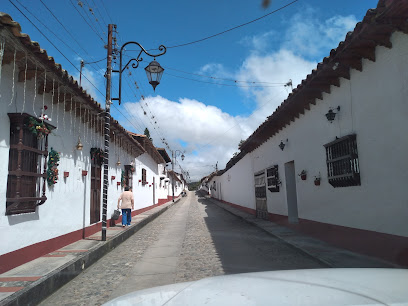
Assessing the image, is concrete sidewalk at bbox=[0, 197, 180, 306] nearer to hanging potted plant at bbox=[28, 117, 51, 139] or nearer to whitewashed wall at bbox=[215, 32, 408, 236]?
hanging potted plant at bbox=[28, 117, 51, 139]

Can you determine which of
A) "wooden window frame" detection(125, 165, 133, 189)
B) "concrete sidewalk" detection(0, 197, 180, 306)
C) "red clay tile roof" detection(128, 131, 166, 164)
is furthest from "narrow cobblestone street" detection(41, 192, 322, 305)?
"red clay tile roof" detection(128, 131, 166, 164)

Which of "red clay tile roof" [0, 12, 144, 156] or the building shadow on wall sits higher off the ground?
"red clay tile roof" [0, 12, 144, 156]

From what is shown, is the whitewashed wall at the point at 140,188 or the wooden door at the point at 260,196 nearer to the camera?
the wooden door at the point at 260,196

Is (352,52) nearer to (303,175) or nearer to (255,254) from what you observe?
(303,175)

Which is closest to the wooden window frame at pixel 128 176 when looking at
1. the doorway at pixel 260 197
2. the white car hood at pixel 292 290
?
the doorway at pixel 260 197

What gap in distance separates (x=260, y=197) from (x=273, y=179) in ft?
8.73

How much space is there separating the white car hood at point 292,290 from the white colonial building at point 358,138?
301 cm

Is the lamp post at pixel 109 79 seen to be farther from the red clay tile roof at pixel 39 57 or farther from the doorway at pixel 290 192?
the doorway at pixel 290 192

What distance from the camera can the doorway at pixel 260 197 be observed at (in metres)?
13.1

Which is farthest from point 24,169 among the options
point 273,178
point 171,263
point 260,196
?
point 260,196

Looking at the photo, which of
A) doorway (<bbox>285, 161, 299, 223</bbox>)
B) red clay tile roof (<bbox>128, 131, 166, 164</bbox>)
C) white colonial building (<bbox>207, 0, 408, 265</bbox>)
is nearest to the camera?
white colonial building (<bbox>207, 0, 408, 265</bbox>)

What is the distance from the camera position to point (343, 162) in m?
6.29

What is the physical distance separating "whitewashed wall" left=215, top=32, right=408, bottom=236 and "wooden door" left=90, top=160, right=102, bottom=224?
6.00m

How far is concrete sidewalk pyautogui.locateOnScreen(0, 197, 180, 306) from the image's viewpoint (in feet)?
13.1
